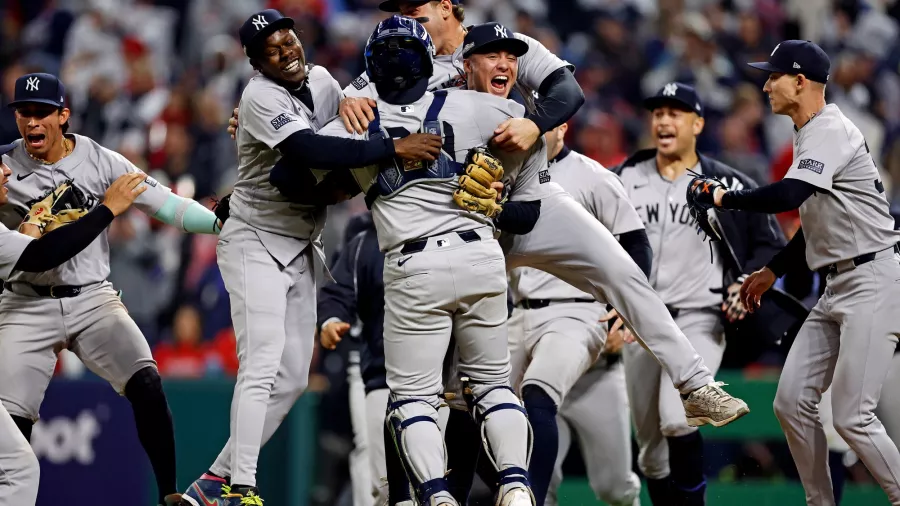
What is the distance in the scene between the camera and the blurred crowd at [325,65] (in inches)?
445

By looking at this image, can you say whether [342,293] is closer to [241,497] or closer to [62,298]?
[62,298]

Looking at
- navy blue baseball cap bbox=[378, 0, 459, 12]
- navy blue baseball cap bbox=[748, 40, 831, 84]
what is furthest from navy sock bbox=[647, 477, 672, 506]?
navy blue baseball cap bbox=[378, 0, 459, 12]

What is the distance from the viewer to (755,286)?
654 centimetres

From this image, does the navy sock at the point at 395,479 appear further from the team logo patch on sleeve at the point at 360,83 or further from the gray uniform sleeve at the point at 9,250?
the gray uniform sleeve at the point at 9,250

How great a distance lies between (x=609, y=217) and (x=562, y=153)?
51 cm

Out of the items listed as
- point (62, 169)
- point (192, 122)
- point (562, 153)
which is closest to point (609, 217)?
point (562, 153)

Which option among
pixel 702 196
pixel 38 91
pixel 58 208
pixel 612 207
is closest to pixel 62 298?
pixel 58 208

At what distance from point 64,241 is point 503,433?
2.31 meters

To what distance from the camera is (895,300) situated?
6.04 m

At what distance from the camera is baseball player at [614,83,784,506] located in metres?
7.28

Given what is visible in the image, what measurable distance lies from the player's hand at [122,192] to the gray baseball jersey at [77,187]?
194 mm

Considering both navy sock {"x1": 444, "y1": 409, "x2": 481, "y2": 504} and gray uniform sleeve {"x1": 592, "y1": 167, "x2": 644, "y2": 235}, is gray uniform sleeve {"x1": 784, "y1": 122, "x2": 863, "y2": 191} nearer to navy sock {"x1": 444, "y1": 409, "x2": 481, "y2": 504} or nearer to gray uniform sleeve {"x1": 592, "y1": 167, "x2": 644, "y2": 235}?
gray uniform sleeve {"x1": 592, "y1": 167, "x2": 644, "y2": 235}

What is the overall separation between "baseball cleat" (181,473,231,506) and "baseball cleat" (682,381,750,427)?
7.18 feet

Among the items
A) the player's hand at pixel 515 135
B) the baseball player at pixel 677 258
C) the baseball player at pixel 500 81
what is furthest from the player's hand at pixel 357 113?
the baseball player at pixel 677 258
